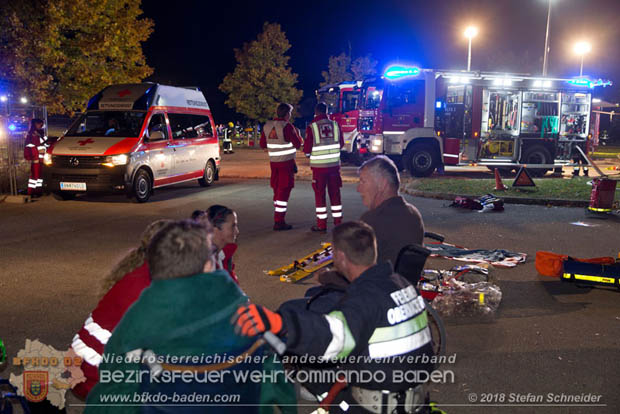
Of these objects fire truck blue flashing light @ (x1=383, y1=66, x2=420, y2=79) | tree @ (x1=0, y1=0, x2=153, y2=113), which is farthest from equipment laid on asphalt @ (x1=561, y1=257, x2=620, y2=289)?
tree @ (x1=0, y1=0, x2=153, y2=113)

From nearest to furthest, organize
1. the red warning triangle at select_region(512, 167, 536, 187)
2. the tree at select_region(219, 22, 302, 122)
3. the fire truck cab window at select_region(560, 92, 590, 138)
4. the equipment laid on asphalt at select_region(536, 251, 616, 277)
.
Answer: the equipment laid on asphalt at select_region(536, 251, 616, 277) < the red warning triangle at select_region(512, 167, 536, 187) < the fire truck cab window at select_region(560, 92, 590, 138) < the tree at select_region(219, 22, 302, 122)

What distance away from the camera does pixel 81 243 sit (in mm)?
8734

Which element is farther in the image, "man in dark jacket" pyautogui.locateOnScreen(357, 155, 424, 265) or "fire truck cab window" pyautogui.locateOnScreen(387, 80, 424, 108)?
"fire truck cab window" pyautogui.locateOnScreen(387, 80, 424, 108)

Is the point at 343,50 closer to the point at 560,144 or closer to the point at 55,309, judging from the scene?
the point at 560,144

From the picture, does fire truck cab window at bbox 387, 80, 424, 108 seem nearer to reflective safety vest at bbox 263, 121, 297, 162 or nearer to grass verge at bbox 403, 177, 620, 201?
grass verge at bbox 403, 177, 620, 201

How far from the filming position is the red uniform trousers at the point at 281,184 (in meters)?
9.50

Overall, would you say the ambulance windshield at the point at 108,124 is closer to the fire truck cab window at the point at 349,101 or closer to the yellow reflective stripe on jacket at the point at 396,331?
the fire truck cab window at the point at 349,101

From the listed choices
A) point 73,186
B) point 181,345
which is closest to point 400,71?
point 73,186

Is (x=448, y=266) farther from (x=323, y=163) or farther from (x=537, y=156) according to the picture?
(x=537, y=156)

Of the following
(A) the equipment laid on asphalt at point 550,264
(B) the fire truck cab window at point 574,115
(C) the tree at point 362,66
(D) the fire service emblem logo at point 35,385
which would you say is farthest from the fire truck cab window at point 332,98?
(C) the tree at point 362,66

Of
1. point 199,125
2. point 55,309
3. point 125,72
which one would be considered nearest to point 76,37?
point 125,72

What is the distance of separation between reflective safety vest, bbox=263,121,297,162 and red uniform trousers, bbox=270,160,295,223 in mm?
104

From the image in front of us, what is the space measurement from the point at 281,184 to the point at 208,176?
6964 mm

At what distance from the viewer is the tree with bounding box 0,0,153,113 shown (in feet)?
54.0
